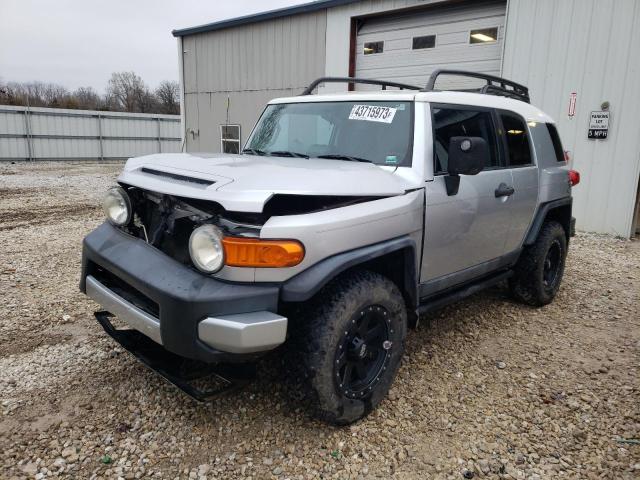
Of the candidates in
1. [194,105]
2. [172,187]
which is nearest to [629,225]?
[172,187]

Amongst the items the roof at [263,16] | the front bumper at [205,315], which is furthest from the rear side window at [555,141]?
the roof at [263,16]

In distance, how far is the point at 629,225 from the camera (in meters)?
7.80

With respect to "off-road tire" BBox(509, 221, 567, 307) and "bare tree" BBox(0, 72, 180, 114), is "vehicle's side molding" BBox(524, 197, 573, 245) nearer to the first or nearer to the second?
"off-road tire" BBox(509, 221, 567, 307)

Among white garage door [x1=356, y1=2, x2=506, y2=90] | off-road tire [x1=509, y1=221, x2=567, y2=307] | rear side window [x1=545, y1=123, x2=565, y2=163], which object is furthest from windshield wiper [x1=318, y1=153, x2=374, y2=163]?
white garage door [x1=356, y1=2, x2=506, y2=90]

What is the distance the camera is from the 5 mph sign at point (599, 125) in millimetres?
7680

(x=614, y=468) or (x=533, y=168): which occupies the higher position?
(x=533, y=168)

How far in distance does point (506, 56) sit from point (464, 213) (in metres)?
6.44

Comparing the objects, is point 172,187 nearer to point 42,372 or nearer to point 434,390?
point 42,372

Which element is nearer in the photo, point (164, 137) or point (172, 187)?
point (172, 187)

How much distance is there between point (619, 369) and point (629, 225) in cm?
531

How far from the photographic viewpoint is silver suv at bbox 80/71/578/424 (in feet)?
7.30

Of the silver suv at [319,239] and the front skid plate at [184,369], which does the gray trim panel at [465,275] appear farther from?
the front skid plate at [184,369]

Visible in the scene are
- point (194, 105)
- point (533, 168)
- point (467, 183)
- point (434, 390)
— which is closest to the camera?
point (434, 390)

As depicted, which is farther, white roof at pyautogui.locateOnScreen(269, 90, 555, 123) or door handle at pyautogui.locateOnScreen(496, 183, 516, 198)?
door handle at pyautogui.locateOnScreen(496, 183, 516, 198)
